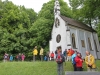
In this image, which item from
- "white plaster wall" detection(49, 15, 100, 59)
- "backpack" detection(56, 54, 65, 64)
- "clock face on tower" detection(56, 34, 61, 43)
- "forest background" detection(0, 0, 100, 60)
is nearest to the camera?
"backpack" detection(56, 54, 65, 64)

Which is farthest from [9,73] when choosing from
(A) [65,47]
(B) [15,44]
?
(B) [15,44]

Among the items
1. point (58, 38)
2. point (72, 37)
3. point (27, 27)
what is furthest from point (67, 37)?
point (27, 27)

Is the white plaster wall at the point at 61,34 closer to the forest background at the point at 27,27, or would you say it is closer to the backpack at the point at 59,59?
the forest background at the point at 27,27

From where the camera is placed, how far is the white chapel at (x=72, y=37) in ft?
116

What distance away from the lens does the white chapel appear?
35250mm

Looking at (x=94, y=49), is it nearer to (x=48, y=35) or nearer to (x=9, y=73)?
(x=48, y=35)

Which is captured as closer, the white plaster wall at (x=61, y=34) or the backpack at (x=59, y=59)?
the backpack at (x=59, y=59)

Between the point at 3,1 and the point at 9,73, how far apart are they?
37.4 meters

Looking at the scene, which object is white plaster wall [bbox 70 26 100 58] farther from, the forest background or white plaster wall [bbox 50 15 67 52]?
the forest background

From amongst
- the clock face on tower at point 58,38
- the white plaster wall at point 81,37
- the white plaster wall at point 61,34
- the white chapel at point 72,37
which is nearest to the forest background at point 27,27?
the white plaster wall at point 81,37

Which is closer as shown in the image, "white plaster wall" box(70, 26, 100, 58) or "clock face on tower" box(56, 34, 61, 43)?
"white plaster wall" box(70, 26, 100, 58)

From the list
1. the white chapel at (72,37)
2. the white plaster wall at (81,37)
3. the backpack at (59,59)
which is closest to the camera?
the backpack at (59,59)

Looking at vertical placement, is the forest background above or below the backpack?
above

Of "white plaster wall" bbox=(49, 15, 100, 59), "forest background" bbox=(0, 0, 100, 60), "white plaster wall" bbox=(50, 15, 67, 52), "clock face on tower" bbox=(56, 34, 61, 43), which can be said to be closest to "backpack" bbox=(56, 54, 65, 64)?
"white plaster wall" bbox=(49, 15, 100, 59)
